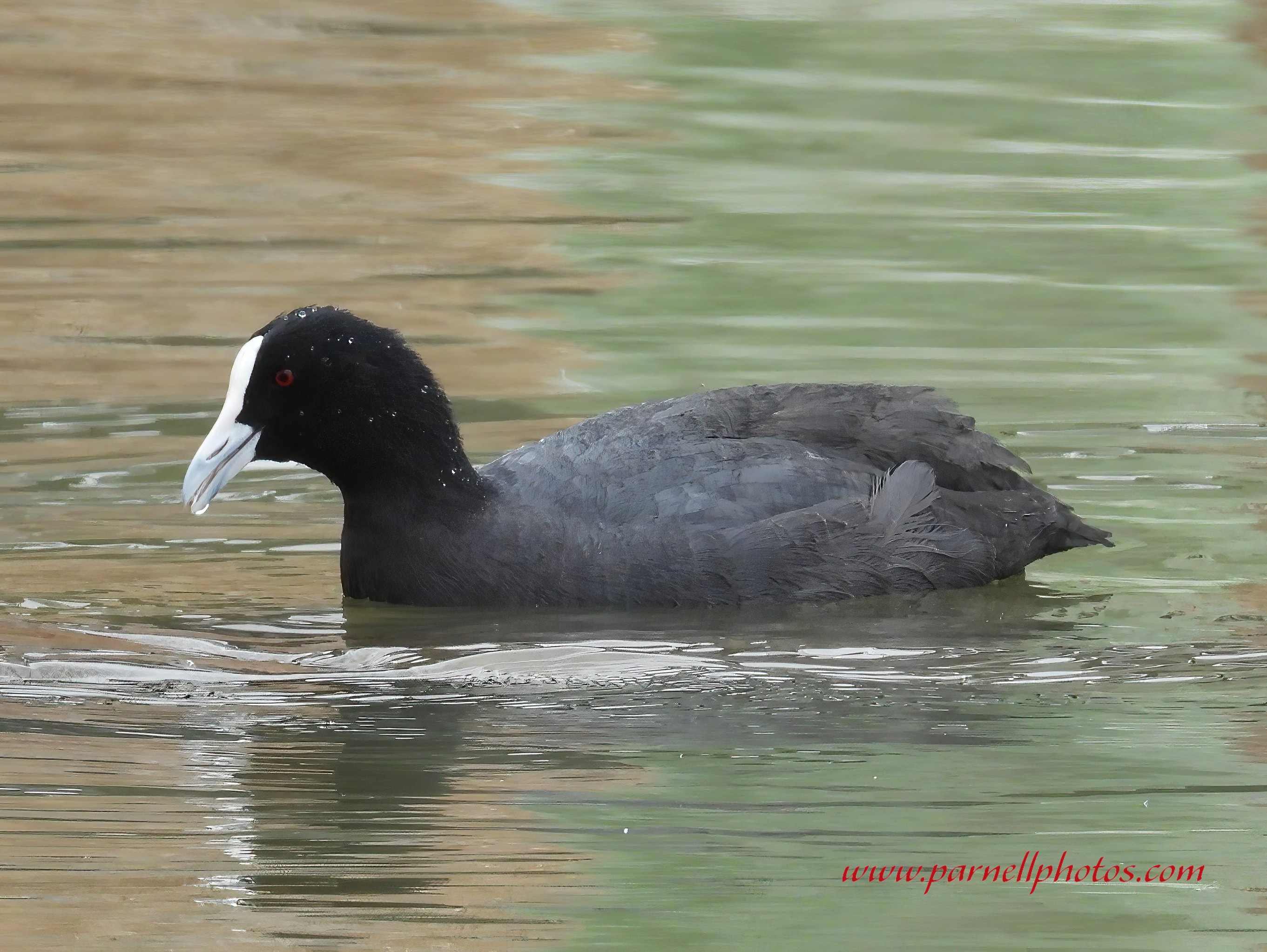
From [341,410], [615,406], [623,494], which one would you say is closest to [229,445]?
[341,410]

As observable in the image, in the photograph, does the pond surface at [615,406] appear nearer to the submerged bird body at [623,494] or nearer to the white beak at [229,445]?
the submerged bird body at [623,494]

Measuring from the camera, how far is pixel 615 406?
8.55 metres

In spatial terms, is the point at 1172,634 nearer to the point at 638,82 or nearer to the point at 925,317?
the point at 925,317

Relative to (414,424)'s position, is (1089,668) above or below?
below

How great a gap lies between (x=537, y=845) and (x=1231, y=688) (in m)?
1.99

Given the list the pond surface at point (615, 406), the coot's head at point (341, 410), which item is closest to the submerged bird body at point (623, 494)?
the coot's head at point (341, 410)

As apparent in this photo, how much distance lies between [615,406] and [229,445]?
88.0 inches

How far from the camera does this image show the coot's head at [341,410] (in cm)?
661

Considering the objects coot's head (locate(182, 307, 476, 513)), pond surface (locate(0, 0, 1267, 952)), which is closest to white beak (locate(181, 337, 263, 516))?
coot's head (locate(182, 307, 476, 513))

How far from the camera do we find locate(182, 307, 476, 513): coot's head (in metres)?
6.61

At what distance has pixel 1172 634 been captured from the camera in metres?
6.28

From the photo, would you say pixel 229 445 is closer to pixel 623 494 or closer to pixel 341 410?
pixel 341 410

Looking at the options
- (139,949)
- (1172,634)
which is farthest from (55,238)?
(139,949)

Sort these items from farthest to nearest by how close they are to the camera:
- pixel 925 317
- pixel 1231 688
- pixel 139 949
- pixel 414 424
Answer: pixel 925 317 → pixel 414 424 → pixel 1231 688 → pixel 139 949
